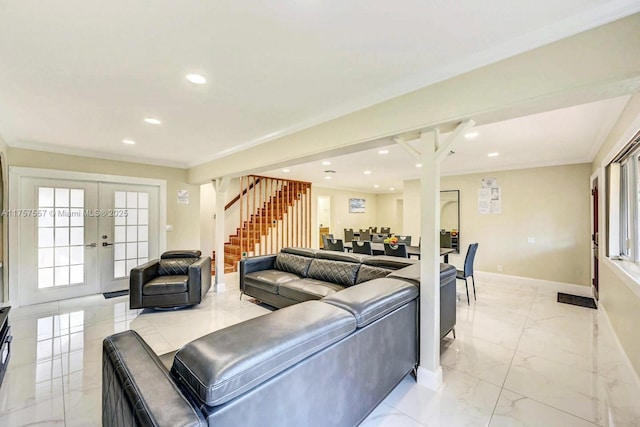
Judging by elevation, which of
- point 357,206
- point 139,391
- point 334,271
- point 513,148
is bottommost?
point 334,271

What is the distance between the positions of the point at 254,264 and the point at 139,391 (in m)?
3.55

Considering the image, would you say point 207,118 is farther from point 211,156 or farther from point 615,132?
point 615,132

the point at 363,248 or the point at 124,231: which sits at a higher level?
the point at 124,231

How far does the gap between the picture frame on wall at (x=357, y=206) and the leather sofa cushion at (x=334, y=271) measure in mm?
6439

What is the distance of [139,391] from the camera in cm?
103

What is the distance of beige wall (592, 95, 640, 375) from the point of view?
2359 millimetres

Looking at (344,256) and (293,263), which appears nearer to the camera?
(344,256)

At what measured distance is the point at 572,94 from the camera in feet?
5.22

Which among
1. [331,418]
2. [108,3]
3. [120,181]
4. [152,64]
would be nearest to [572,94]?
[331,418]

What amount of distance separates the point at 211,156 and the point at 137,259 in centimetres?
253

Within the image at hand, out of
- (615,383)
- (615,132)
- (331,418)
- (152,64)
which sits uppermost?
(152,64)

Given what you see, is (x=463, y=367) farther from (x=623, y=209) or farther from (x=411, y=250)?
(x=623, y=209)

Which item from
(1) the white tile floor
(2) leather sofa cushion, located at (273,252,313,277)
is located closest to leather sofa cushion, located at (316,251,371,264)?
(2) leather sofa cushion, located at (273,252,313,277)

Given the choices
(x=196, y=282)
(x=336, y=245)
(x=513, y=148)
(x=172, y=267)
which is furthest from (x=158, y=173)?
(x=513, y=148)
